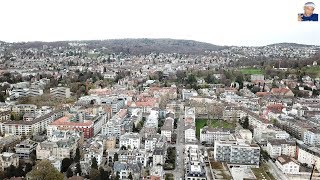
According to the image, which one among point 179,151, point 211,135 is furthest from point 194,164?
point 211,135

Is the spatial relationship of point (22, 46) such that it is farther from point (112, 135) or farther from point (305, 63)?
point (112, 135)

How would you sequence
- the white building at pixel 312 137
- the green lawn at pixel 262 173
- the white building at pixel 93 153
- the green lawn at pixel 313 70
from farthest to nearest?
the green lawn at pixel 313 70, the white building at pixel 312 137, the white building at pixel 93 153, the green lawn at pixel 262 173

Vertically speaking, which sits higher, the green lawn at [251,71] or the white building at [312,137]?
the green lawn at [251,71]

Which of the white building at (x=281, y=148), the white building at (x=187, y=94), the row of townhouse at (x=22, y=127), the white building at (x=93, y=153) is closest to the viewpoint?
the white building at (x=93, y=153)

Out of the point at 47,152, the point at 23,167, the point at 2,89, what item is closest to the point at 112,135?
the point at 47,152

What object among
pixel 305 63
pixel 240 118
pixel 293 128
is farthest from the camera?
pixel 305 63

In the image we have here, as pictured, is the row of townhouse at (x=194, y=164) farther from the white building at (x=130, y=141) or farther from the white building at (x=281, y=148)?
the white building at (x=281, y=148)

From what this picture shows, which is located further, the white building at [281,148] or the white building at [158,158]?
the white building at [281,148]

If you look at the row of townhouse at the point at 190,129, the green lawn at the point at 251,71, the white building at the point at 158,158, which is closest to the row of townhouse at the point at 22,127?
the white building at the point at 158,158

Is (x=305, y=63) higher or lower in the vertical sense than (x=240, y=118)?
higher
